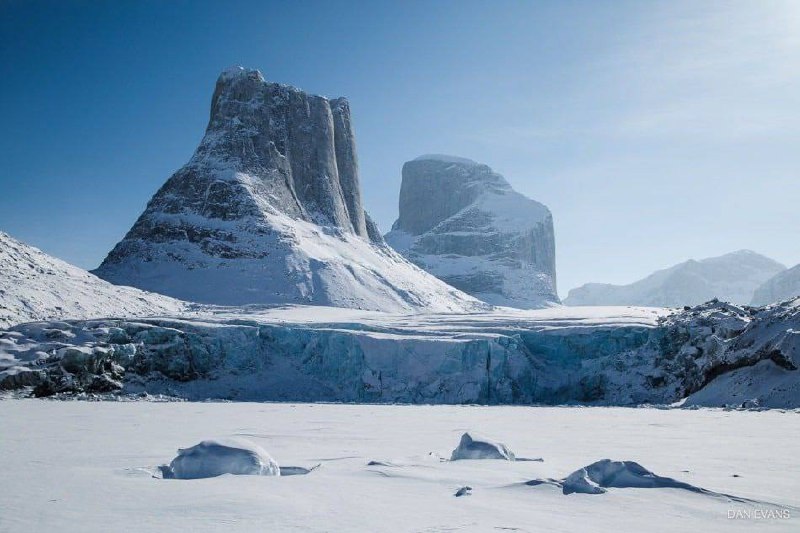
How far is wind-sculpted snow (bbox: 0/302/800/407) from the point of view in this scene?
32156mm

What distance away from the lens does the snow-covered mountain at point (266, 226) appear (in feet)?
221

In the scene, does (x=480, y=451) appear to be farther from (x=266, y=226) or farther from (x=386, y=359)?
(x=266, y=226)

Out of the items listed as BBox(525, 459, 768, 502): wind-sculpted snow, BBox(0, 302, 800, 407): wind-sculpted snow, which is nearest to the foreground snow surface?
BBox(525, 459, 768, 502): wind-sculpted snow

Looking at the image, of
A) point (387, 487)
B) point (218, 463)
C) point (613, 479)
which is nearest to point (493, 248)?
point (613, 479)

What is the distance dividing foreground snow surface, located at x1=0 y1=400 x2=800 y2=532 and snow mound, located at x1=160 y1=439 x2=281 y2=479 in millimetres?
308

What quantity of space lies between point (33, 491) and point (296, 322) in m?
36.3

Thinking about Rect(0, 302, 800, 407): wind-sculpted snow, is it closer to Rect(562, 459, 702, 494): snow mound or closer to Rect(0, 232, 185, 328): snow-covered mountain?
Rect(0, 232, 185, 328): snow-covered mountain

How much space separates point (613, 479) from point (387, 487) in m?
2.76

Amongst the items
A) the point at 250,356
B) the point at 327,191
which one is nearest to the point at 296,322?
the point at 250,356

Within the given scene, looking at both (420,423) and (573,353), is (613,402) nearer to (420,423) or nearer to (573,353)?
(573,353)

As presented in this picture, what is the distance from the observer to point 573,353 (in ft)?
129

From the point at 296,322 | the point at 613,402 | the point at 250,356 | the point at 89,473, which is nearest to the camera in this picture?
the point at 89,473

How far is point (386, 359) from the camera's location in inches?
1470

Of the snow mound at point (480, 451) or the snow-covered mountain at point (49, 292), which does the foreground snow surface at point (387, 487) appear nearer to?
the snow mound at point (480, 451)
